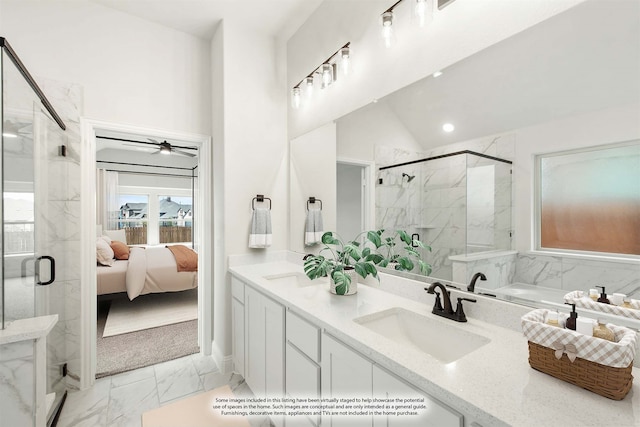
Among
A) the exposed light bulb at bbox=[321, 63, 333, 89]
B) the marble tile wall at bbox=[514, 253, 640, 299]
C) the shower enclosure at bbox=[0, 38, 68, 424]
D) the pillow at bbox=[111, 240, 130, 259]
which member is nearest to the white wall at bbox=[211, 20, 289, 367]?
the exposed light bulb at bbox=[321, 63, 333, 89]

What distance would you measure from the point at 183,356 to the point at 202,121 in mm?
2126

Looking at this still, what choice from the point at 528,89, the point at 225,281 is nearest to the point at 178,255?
the point at 225,281

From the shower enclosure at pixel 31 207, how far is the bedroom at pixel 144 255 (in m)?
0.46

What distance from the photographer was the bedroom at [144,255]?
271 centimetres

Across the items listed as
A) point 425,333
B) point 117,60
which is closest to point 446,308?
point 425,333

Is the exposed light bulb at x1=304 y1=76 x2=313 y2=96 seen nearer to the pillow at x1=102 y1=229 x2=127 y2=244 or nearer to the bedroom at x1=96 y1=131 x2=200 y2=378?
the bedroom at x1=96 y1=131 x2=200 y2=378

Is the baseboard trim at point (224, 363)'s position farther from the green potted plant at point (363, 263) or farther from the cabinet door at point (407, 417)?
the cabinet door at point (407, 417)

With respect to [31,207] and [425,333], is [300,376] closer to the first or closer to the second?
[425,333]

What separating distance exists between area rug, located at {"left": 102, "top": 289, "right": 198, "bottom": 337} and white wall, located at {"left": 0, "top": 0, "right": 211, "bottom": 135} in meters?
2.19

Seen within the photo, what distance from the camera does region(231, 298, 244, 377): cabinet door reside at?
6.84ft

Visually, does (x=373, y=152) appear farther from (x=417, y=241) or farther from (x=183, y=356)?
(x=183, y=356)

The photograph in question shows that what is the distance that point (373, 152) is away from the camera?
1.78 m

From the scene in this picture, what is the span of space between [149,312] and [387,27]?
3898 mm

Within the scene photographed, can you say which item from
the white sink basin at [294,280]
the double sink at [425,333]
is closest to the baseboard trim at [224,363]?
the white sink basin at [294,280]
